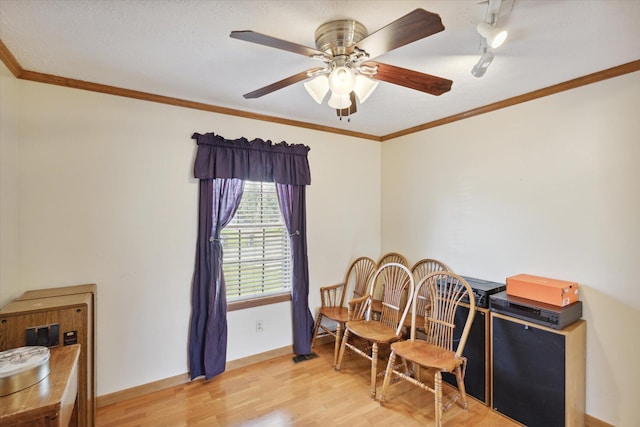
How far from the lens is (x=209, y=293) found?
2648 millimetres

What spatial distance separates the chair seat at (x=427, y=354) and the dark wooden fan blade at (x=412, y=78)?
1751 millimetres

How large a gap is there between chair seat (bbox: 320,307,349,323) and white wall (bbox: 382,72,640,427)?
116cm

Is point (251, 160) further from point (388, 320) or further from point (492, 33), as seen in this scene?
point (492, 33)

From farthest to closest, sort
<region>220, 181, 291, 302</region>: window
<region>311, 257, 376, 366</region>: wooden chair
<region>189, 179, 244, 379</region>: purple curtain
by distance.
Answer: <region>311, 257, 376, 366</region>: wooden chair
<region>220, 181, 291, 302</region>: window
<region>189, 179, 244, 379</region>: purple curtain

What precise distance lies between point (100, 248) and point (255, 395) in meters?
1.68

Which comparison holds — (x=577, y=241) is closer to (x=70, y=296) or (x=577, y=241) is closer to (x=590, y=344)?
(x=590, y=344)

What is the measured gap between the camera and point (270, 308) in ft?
10.0

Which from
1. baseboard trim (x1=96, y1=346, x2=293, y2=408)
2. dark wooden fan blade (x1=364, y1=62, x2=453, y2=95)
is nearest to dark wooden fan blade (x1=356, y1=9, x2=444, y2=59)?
dark wooden fan blade (x1=364, y1=62, x2=453, y2=95)

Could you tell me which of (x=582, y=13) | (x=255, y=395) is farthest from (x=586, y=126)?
(x=255, y=395)

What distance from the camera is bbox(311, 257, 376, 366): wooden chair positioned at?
10.1 ft

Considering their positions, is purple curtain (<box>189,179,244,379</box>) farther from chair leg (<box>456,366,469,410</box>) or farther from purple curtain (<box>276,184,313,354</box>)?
chair leg (<box>456,366,469,410</box>)

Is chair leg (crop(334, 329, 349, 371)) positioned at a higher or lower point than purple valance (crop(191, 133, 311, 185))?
lower

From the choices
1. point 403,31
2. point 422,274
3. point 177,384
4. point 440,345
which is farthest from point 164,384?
point 403,31

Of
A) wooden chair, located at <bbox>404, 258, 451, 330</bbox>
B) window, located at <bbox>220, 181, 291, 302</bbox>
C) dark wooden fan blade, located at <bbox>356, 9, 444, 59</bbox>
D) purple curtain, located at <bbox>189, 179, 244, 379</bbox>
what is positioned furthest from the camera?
window, located at <bbox>220, 181, 291, 302</bbox>
